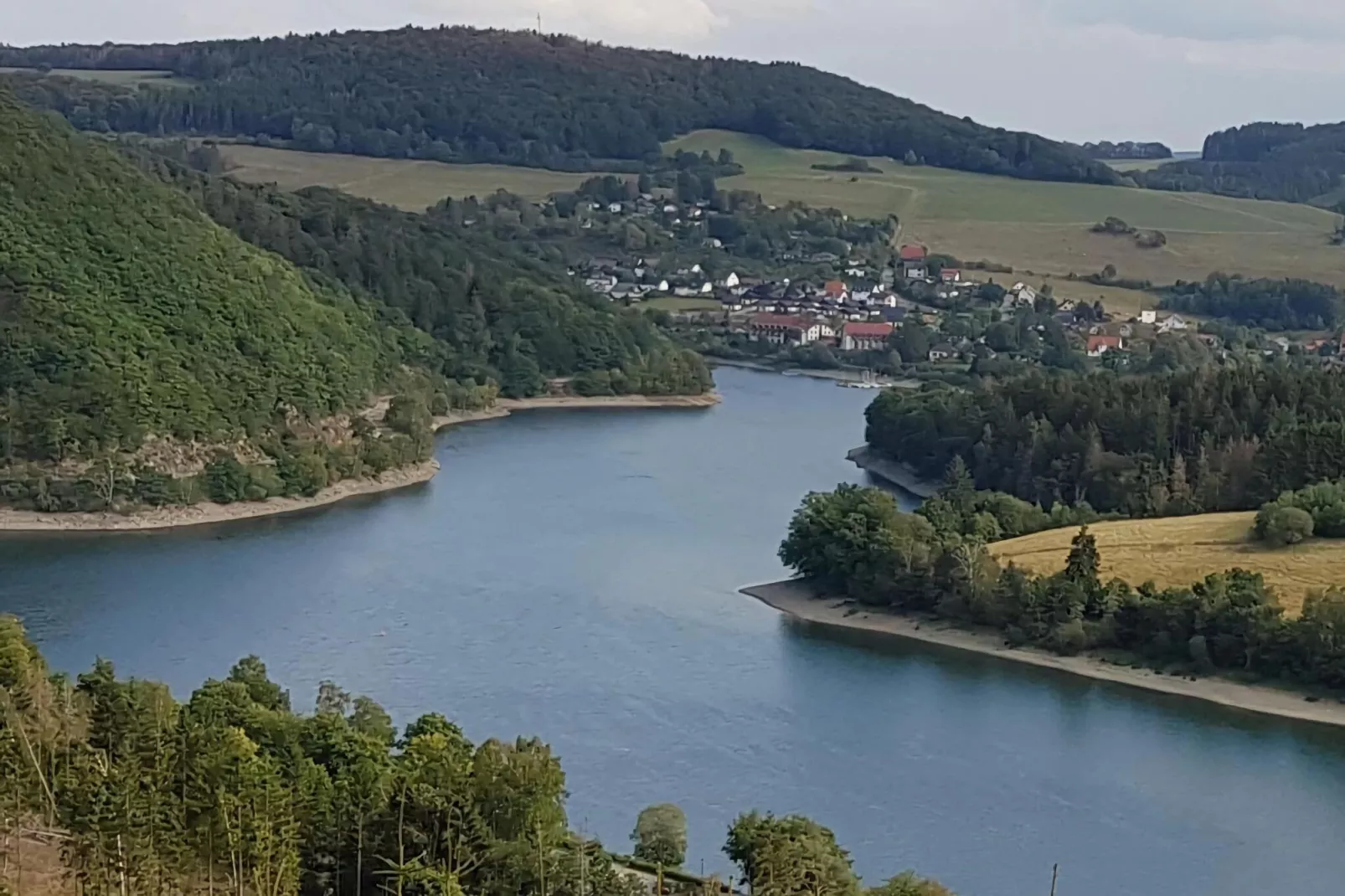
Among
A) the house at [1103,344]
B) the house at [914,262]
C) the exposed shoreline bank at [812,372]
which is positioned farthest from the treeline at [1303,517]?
the house at [914,262]

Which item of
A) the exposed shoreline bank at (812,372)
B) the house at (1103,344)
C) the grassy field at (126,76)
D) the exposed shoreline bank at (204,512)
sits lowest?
the exposed shoreline bank at (204,512)

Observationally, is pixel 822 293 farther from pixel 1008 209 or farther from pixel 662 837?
pixel 662 837

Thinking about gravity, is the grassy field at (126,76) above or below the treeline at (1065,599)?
above

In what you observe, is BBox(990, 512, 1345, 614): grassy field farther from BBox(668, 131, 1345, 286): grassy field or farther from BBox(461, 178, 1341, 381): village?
BBox(668, 131, 1345, 286): grassy field

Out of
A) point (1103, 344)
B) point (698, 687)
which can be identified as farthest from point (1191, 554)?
point (1103, 344)

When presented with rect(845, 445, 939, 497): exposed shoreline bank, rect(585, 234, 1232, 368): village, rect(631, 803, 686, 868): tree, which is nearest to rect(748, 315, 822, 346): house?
rect(585, 234, 1232, 368): village

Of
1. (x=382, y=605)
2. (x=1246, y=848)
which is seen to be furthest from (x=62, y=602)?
(x=1246, y=848)

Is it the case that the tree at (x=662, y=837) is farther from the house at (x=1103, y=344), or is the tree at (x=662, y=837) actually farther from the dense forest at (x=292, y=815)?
the house at (x=1103, y=344)
